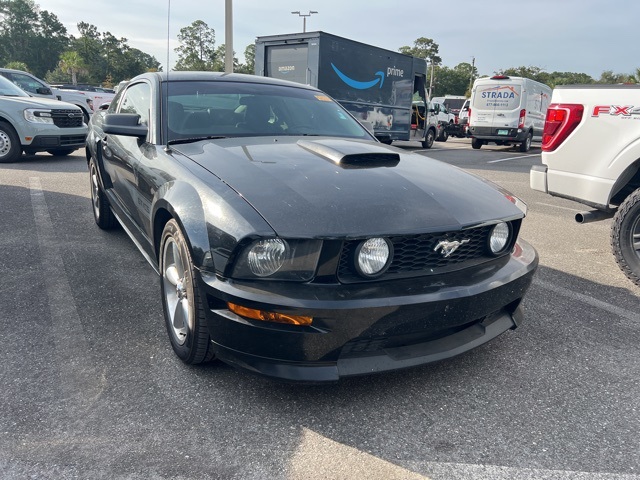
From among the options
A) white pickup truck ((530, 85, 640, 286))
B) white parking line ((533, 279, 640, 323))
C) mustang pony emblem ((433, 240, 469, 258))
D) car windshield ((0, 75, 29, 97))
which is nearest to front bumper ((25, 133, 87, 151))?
car windshield ((0, 75, 29, 97))

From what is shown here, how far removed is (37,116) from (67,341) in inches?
306

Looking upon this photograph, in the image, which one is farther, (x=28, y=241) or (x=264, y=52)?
(x=264, y=52)

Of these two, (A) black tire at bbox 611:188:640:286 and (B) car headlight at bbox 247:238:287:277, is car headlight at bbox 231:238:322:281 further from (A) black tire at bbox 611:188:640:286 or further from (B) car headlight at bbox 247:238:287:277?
(A) black tire at bbox 611:188:640:286

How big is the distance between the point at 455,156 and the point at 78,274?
41.4 feet

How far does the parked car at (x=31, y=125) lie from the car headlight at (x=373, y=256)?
8.90m

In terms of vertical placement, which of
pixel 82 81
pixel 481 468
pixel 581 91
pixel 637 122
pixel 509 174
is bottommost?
pixel 481 468

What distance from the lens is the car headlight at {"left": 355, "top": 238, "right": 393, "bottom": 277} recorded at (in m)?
2.14

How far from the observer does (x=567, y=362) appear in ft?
9.12

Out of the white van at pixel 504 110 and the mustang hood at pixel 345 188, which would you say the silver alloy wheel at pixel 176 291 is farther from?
the white van at pixel 504 110

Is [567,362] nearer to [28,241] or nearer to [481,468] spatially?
[481,468]

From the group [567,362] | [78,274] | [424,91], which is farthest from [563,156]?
[424,91]

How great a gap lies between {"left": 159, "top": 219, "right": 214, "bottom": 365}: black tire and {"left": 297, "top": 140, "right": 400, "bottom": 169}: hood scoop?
0.91 meters

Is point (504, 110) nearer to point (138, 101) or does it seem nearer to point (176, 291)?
point (138, 101)

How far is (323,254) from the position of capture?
2.09 meters
